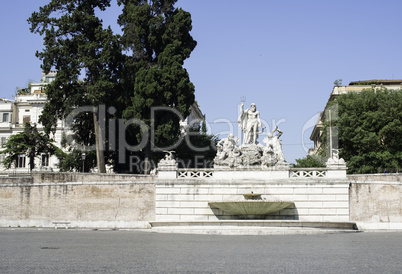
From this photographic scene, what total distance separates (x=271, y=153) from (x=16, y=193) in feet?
44.8

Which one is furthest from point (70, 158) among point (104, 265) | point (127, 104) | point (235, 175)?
point (104, 265)

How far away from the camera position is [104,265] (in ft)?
46.9

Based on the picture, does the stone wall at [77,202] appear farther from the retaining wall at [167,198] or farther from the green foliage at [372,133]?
the green foliage at [372,133]

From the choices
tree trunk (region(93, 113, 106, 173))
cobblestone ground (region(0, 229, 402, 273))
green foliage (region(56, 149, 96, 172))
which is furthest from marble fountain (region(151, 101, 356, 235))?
green foliage (region(56, 149, 96, 172))

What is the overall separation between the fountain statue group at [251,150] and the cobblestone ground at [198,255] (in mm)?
8871

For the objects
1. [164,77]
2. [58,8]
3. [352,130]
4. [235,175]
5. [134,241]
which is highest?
[58,8]

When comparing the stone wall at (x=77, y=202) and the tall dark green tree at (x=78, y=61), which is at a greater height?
the tall dark green tree at (x=78, y=61)

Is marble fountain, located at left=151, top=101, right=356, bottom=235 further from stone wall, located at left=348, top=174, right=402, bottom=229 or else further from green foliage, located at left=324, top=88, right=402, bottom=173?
green foliage, located at left=324, top=88, right=402, bottom=173

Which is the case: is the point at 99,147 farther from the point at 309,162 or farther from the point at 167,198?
the point at 309,162

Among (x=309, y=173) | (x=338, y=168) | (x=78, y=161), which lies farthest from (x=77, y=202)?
(x=338, y=168)

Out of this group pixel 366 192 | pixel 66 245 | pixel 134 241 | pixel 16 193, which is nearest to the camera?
pixel 66 245

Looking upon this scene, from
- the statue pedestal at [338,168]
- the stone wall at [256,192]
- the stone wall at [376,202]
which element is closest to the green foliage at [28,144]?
the stone wall at [256,192]

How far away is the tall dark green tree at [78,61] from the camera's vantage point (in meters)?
35.9

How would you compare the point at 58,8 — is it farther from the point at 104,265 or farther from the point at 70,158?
the point at 104,265
